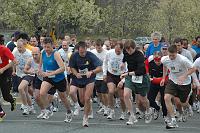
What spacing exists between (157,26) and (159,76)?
2821cm

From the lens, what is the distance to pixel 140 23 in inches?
1581

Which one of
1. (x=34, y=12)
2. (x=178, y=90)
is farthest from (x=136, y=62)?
(x=34, y=12)

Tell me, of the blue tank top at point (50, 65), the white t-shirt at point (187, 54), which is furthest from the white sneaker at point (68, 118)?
the white t-shirt at point (187, 54)

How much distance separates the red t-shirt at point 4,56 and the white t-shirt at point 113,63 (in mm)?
2284

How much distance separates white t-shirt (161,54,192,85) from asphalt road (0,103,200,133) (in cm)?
107

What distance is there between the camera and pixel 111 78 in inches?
521

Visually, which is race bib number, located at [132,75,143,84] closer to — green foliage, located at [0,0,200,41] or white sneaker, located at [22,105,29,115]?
white sneaker, located at [22,105,29,115]

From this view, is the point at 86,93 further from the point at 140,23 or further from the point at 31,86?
the point at 140,23

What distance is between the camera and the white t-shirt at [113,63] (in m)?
13.2

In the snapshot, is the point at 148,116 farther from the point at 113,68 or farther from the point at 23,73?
the point at 23,73

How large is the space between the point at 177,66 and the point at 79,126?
2.41 m

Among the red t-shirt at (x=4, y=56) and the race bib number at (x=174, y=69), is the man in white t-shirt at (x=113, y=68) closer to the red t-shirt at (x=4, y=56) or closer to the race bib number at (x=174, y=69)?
the race bib number at (x=174, y=69)

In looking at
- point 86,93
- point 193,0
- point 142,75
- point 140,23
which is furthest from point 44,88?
point 193,0

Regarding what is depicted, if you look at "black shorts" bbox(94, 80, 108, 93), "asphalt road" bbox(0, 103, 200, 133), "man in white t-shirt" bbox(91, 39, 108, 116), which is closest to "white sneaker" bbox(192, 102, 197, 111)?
"asphalt road" bbox(0, 103, 200, 133)
